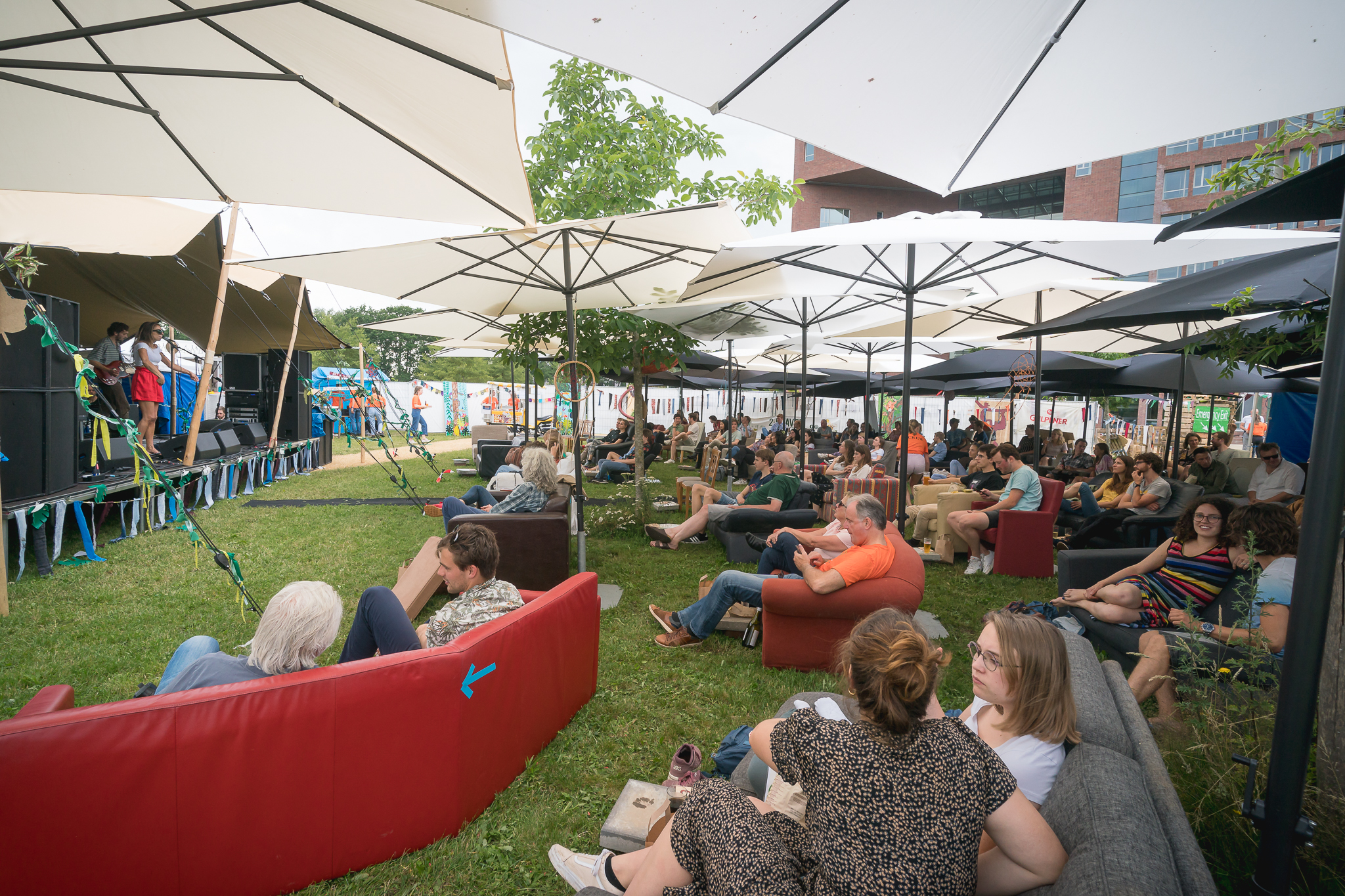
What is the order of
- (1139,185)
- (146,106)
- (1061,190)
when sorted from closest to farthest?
1. (146,106)
2. (1061,190)
3. (1139,185)

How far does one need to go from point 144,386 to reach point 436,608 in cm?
617

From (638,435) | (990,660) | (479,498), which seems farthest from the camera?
(638,435)

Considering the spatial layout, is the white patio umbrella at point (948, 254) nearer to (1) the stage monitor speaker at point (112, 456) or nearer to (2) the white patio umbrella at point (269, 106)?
(2) the white patio umbrella at point (269, 106)

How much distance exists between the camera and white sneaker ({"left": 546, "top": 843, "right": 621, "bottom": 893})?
210 cm

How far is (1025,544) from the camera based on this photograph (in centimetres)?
599

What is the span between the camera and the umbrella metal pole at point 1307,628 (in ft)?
4.47

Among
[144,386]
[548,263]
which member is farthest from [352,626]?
[144,386]

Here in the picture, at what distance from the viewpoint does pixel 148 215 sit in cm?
816

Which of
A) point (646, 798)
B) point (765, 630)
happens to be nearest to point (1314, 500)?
point (646, 798)

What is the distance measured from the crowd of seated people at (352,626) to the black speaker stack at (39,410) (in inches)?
156

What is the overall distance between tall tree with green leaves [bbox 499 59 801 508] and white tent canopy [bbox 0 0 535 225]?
4.29 m

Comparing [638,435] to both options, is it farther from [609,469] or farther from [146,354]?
[146,354]

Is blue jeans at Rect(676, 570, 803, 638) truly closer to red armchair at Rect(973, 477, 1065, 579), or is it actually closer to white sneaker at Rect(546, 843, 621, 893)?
white sneaker at Rect(546, 843, 621, 893)

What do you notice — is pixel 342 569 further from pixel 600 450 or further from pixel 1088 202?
pixel 1088 202
